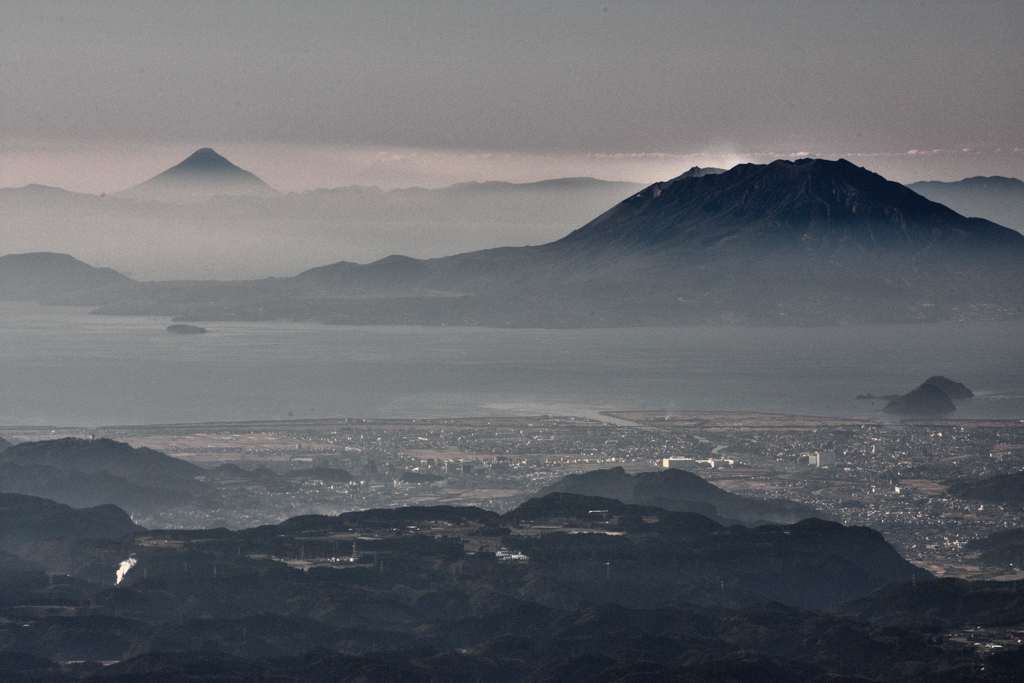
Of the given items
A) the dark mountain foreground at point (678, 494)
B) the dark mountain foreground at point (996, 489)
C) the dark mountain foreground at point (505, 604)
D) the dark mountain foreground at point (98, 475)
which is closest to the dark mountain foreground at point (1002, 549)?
the dark mountain foreground at point (505, 604)

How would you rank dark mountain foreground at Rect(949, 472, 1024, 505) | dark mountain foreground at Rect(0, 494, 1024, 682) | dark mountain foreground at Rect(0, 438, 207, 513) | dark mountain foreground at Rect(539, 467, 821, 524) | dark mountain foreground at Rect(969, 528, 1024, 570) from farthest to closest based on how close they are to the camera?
1. dark mountain foreground at Rect(949, 472, 1024, 505)
2. dark mountain foreground at Rect(0, 438, 207, 513)
3. dark mountain foreground at Rect(539, 467, 821, 524)
4. dark mountain foreground at Rect(969, 528, 1024, 570)
5. dark mountain foreground at Rect(0, 494, 1024, 682)

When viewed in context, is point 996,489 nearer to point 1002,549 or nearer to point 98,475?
point 1002,549

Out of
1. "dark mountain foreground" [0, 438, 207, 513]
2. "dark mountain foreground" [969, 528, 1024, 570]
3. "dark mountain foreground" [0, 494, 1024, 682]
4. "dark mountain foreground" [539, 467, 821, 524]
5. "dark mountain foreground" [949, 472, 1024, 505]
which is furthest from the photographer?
"dark mountain foreground" [949, 472, 1024, 505]

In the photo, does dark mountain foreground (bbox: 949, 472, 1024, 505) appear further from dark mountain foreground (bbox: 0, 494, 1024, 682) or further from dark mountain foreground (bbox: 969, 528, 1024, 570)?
dark mountain foreground (bbox: 0, 494, 1024, 682)

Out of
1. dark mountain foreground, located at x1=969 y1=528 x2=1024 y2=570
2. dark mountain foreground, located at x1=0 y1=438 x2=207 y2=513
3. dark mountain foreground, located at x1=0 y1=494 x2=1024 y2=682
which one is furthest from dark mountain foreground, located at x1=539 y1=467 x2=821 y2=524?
dark mountain foreground, located at x1=0 y1=438 x2=207 y2=513

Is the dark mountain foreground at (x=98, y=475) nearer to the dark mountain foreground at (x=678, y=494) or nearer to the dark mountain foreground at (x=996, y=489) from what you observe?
the dark mountain foreground at (x=678, y=494)

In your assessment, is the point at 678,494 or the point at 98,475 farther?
the point at 98,475

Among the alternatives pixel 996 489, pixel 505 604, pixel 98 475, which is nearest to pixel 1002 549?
pixel 996 489


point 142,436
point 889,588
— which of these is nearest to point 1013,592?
point 889,588
